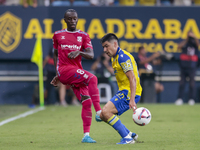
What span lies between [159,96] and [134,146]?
1075cm

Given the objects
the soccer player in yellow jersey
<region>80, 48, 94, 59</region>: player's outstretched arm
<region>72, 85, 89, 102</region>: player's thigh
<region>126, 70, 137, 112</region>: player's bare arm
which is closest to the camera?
<region>126, 70, 137, 112</region>: player's bare arm

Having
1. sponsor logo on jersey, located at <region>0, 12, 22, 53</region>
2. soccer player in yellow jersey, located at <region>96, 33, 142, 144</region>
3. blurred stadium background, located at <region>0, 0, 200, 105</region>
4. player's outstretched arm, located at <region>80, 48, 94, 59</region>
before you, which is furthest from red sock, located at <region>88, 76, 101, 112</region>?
sponsor logo on jersey, located at <region>0, 12, 22, 53</region>

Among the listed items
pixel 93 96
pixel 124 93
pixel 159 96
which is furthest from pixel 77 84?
pixel 159 96

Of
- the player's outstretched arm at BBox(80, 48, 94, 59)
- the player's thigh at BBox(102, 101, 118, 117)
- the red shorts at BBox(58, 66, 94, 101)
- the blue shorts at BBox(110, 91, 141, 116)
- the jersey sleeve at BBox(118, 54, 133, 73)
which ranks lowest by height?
the player's thigh at BBox(102, 101, 118, 117)

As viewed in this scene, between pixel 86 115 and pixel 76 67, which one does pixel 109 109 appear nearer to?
pixel 86 115

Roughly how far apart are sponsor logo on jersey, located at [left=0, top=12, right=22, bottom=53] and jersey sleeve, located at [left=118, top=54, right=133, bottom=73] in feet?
35.5

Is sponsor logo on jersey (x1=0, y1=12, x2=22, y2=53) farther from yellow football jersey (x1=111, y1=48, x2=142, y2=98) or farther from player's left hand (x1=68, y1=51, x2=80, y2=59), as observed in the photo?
yellow football jersey (x1=111, y1=48, x2=142, y2=98)

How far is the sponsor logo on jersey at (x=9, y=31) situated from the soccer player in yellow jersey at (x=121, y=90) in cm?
1059

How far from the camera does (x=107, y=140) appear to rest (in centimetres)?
641

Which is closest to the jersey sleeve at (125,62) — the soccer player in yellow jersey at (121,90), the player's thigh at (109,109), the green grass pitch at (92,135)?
the soccer player in yellow jersey at (121,90)

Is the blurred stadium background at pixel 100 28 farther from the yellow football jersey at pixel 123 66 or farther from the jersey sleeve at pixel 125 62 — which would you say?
the jersey sleeve at pixel 125 62

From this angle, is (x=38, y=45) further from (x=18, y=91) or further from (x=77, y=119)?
(x=77, y=119)

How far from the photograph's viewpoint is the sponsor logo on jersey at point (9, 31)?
1593cm

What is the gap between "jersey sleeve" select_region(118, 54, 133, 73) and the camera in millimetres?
5766
